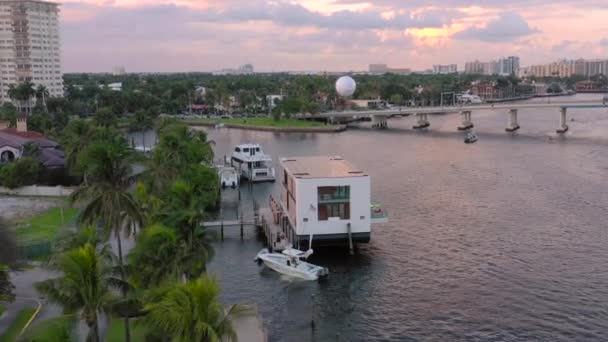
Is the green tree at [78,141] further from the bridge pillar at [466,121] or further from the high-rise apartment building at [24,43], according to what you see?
the high-rise apartment building at [24,43]

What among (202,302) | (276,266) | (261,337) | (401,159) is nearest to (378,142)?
(401,159)

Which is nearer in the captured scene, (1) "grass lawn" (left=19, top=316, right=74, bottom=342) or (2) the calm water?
(1) "grass lawn" (left=19, top=316, right=74, bottom=342)

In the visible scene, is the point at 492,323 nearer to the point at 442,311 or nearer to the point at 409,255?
the point at 442,311

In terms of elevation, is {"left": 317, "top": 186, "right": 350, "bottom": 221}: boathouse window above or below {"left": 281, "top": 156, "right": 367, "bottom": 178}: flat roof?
below

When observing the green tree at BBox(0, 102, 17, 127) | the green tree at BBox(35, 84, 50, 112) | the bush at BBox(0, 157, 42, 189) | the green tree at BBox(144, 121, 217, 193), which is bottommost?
the bush at BBox(0, 157, 42, 189)

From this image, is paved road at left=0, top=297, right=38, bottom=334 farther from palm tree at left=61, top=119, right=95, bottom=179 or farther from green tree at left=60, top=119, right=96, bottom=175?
green tree at left=60, top=119, right=96, bottom=175

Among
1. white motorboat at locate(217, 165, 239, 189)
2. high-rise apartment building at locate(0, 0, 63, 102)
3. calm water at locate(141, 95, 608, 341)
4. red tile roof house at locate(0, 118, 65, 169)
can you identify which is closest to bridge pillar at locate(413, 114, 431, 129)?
calm water at locate(141, 95, 608, 341)

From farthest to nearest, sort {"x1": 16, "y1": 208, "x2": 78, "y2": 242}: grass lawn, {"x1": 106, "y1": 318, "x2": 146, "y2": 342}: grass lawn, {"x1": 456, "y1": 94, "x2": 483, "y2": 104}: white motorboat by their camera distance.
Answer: {"x1": 456, "y1": 94, "x2": 483, "y2": 104}: white motorboat → {"x1": 16, "y1": 208, "x2": 78, "y2": 242}: grass lawn → {"x1": 106, "y1": 318, "x2": 146, "y2": 342}: grass lawn

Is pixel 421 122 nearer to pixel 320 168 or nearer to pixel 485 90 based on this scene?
pixel 320 168
